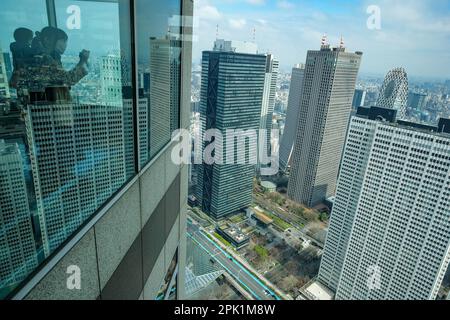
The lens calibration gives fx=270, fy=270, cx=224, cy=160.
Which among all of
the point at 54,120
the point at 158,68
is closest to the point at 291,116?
the point at 158,68

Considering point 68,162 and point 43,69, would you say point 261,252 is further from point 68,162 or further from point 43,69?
point 43,69

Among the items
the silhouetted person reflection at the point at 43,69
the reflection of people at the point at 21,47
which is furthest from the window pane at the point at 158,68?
the reflection of people at the point at 21,47

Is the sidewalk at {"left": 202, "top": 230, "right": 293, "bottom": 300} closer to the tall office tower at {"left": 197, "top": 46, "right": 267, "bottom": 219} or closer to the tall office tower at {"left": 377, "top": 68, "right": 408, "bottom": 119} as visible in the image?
the tall office tower at {"left": 197, "top": 46, "right": 267, "bottom": 219}

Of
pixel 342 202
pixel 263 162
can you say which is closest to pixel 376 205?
pixel 342 202
